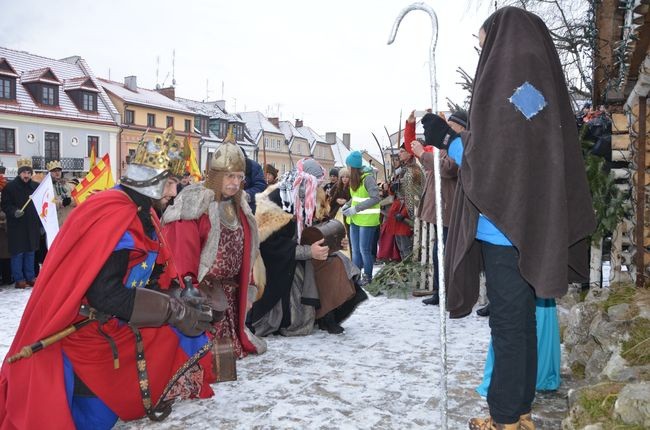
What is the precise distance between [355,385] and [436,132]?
2087 millimetres

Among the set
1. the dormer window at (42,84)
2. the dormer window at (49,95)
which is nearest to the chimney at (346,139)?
the dormer window at (49,95)

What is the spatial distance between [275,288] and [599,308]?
110 inches

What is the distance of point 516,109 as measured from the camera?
8.08 ft

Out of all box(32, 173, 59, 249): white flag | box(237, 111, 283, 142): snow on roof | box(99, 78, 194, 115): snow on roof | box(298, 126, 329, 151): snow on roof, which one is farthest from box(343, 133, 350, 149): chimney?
box(32, 173, 59, 249): white flag

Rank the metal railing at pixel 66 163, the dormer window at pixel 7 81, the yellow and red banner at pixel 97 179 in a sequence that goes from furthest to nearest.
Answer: the metal railing at pixel 66 163, the dormer window at pixel 7 81, the yellow and red banner at pixel 97 179

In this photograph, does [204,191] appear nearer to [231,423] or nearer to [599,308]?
[231,423]

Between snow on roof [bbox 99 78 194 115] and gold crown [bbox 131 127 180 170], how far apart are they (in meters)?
34.6

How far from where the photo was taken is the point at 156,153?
3111 millimetres

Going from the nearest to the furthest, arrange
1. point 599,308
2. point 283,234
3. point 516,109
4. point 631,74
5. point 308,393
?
point 516,109, point 308,393, point 599,308, point 631,74, point 283,234

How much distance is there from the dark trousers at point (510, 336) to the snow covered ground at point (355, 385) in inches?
26.5

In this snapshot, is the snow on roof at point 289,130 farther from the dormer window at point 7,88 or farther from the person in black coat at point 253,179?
the person in black coat at point 253,179

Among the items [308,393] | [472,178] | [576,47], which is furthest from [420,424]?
[576,47]

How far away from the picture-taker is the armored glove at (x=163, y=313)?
2.92m

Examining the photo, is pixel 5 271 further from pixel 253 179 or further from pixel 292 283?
pixel 292 283
